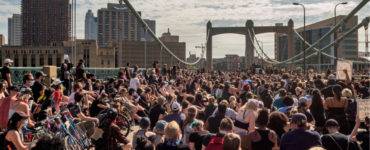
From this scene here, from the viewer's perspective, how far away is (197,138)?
28.2 ft

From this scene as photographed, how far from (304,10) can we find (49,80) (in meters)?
28.4

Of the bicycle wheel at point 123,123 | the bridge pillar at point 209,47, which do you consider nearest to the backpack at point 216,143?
the bicycle wheel at point 123,123

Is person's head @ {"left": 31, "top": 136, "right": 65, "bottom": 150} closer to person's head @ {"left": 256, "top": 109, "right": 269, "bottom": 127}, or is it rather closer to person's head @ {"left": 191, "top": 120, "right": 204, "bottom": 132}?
person's head @ {"left": 256, "top": 109, "right": 269, "bottom": 127}

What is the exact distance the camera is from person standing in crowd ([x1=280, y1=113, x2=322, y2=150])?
24.6ft

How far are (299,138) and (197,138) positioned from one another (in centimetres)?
176

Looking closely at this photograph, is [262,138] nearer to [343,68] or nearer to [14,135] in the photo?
[14,135]

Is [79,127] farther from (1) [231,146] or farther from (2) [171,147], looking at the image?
(1) [231,146]

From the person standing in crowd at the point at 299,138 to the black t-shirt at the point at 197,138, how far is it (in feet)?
4.52

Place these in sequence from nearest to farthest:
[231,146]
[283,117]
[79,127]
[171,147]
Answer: [231,146] < [171,147] < [283,117] < [79,127]

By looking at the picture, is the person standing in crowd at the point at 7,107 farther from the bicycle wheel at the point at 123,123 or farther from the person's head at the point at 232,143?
the person's head at the point at 232,143

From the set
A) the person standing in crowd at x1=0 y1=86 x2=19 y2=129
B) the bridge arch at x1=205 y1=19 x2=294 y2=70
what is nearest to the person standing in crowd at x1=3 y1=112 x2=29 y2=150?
the person standing in crowd at x1=0 y1=86 x2=19 y2=129

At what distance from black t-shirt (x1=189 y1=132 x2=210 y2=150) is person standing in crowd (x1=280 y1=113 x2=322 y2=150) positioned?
138 centimetres

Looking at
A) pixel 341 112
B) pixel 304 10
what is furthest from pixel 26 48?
pixel 341 112

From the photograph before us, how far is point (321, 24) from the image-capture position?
578 feet
